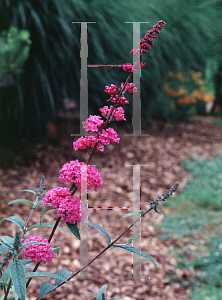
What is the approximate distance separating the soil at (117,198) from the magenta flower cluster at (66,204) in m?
0.14

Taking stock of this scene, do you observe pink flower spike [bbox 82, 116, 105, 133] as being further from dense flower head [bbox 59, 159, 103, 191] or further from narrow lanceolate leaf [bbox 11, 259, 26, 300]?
narrow lanceolate leaf [bbox 11, 259, 26, 300]

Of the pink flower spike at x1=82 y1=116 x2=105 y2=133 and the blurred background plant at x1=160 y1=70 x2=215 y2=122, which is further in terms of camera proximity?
the blurred background plant at x1=160 y1=70 x2=215 y2=122

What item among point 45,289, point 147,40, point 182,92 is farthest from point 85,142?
point 182,92

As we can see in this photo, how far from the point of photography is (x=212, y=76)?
21.0 feet

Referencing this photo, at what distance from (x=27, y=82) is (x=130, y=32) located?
4.06ft

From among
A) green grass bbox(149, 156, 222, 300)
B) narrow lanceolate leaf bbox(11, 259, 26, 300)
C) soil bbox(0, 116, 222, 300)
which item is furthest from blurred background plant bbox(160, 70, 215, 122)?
narrow lanceolate leaf bbox(11, 259, 26, 300)

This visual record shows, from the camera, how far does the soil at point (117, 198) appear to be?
63.2 inches

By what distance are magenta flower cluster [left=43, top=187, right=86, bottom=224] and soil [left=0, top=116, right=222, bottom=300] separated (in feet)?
0.47

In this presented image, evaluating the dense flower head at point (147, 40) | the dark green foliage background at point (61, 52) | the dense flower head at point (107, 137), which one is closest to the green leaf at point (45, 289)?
the dense flower head at point (107, 137)

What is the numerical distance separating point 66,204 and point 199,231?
5.73 ft

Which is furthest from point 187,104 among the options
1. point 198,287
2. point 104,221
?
point 198,287

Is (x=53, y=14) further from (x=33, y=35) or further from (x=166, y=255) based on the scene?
(x=166, y=255)

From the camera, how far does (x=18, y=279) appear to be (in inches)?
22.1

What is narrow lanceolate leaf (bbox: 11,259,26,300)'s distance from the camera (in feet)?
1.78
